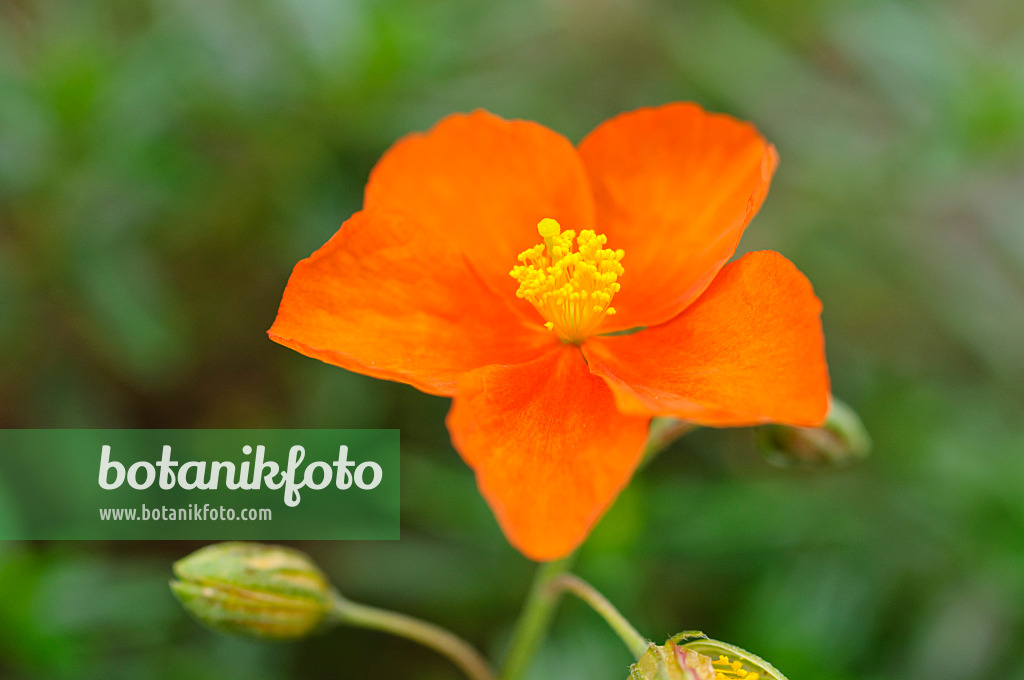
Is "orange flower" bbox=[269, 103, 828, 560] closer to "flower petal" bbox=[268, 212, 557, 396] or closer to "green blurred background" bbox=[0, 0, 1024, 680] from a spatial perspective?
"flower petal" bbox=[268, 212, 557, 396]

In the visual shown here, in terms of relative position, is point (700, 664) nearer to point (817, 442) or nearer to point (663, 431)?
point (663, 431)

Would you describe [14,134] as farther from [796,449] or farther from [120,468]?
[796,449]

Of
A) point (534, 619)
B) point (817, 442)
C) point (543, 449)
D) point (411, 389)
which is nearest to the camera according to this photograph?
point (543, 449)

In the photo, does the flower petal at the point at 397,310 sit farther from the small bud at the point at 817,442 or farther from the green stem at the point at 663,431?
the small bud at the point at 817,442

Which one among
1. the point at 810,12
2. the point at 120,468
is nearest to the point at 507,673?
the point at 120,468

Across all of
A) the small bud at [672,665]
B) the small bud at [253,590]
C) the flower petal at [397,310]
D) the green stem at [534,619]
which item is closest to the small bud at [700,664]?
the small bud at [672,665]

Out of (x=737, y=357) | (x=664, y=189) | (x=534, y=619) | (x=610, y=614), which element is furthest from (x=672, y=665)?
(x=664, y=189)
